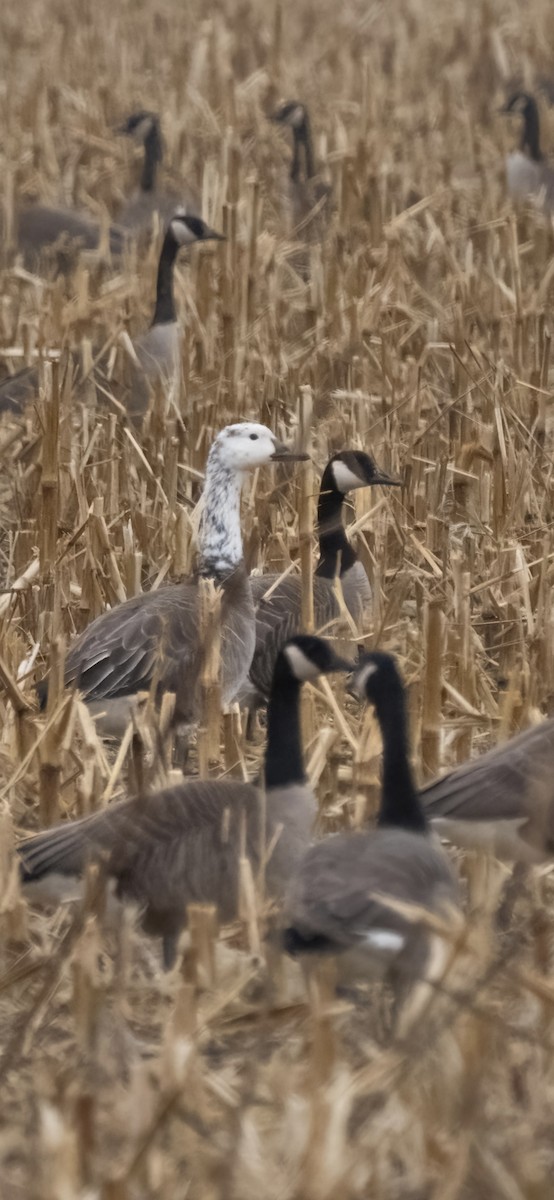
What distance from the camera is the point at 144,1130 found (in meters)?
3.22

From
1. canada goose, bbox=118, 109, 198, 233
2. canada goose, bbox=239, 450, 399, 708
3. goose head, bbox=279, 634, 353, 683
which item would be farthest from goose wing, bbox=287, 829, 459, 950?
canada goose, bbox=118, 109, 198, 233

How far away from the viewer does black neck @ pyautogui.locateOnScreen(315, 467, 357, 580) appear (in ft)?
24.0

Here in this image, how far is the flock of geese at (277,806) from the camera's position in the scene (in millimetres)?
4176

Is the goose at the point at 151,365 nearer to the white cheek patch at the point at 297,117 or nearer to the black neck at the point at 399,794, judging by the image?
the white cheek patch at the point at 297,117

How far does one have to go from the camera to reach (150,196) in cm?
1397

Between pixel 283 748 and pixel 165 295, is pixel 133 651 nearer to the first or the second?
pixel 283 748

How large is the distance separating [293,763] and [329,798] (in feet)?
1.70

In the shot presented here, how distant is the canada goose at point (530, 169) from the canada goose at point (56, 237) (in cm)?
270

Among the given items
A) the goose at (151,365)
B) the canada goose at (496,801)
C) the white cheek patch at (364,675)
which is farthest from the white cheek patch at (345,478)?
the white cheek patch at (364,675)

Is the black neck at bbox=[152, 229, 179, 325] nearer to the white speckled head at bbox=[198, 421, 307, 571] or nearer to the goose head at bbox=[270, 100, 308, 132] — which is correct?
the white speckled head at bbox=[198, 421, 307, 571]

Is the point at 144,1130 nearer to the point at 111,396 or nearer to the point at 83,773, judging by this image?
the point at 83,773

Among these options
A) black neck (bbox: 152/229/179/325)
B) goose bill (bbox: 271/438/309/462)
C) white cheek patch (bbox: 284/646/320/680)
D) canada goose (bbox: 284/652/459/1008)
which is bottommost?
canada goose (bbox: 284/652/459/1008)

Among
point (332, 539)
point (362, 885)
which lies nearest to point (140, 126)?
point (332, 539)

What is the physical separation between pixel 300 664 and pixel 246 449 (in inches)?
83.5
